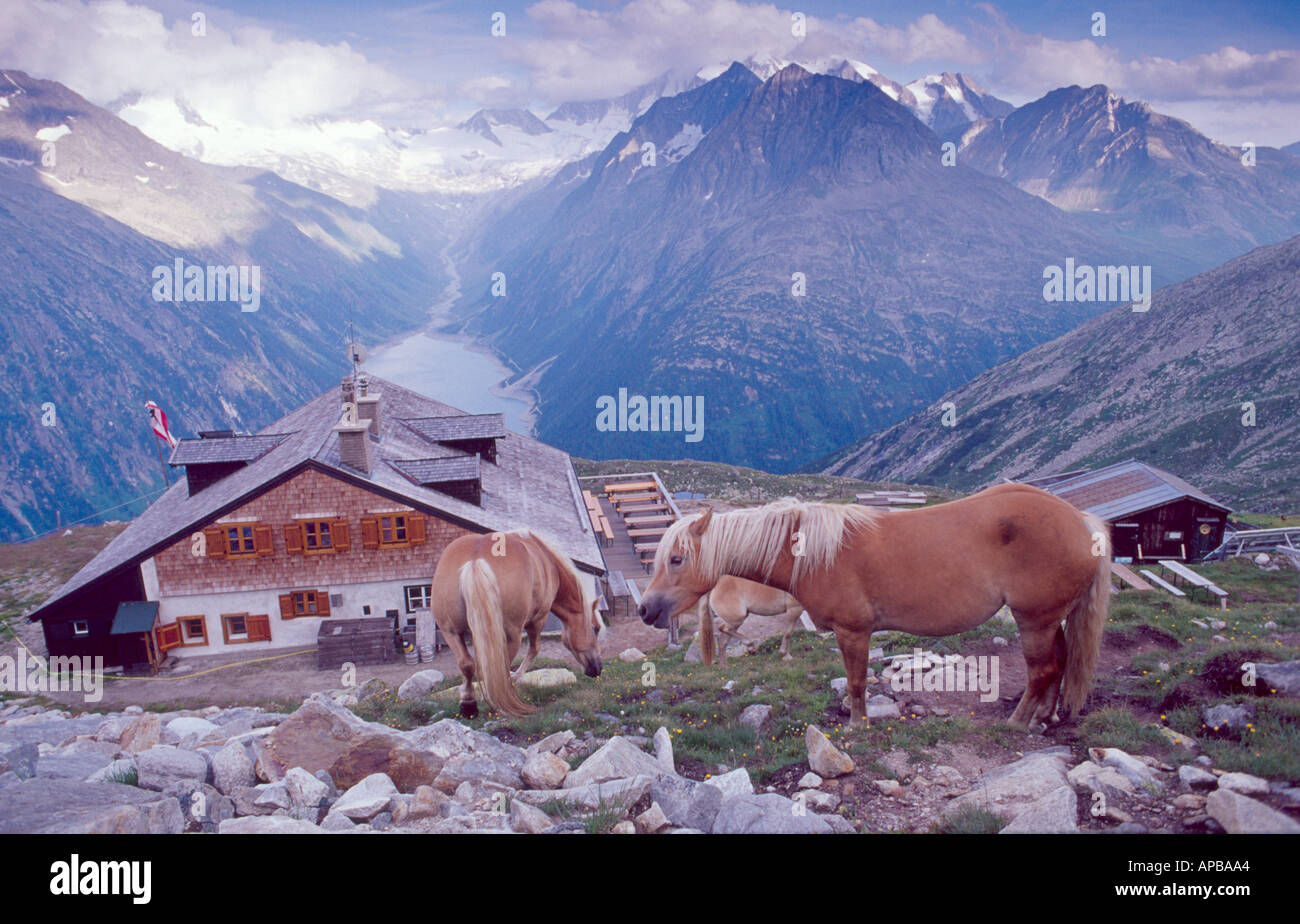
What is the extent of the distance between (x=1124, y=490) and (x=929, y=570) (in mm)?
37740

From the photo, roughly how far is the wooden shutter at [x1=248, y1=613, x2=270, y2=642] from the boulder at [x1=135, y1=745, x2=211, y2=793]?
71.5 ft

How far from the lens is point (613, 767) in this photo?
8547mm

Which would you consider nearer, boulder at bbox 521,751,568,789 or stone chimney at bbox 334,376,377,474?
boulder at bbox 521,751,568,789

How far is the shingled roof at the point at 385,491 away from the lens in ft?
91.6

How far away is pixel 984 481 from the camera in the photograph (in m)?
114

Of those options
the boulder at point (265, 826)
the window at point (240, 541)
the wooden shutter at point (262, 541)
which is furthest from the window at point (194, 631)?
the boulder at point (265, 826)

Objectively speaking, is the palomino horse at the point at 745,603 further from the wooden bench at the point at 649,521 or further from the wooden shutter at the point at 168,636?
the wooden bench at the point at 649,521

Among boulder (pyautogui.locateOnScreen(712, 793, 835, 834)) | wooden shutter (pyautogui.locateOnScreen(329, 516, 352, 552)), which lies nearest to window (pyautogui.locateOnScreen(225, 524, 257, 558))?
wooden shutter (pyautogui.locateOnScreen(329, 516, 352, 552))

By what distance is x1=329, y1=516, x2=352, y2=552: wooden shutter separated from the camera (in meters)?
28.3

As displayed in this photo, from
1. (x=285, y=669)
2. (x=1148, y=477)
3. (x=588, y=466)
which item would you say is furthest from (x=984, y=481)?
(x=285, y=669)

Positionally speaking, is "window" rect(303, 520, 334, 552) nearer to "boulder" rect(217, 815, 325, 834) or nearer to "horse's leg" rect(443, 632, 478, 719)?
"horse's leg" rect(443, 632, 478, 719)

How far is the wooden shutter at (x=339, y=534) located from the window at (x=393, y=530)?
4.25 feet
